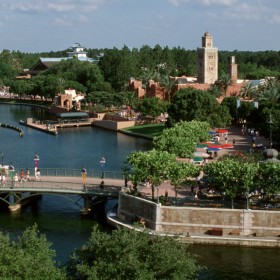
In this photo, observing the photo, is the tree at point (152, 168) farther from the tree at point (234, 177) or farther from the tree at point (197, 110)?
the tree at point (197, 110)

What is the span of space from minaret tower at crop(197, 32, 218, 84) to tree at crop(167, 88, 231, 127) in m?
39.5

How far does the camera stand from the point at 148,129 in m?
81.2

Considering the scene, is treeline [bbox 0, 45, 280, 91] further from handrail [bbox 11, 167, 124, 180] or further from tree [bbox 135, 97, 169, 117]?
handrail [bbox 11, 167, 124, 180]

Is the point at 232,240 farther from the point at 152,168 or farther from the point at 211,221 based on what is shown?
the point at 152,168

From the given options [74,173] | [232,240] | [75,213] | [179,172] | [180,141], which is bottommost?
[232,240]

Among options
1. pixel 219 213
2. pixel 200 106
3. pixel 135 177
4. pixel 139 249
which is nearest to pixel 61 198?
pixel 135 177

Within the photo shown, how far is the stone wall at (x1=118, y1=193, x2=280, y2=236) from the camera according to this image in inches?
1420

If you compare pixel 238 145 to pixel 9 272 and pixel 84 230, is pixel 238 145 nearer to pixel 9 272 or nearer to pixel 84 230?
pixel 84 230

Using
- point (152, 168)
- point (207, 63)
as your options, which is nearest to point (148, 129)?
point (207, 63)

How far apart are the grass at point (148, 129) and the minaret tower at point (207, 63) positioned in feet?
101

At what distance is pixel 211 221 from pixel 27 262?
16371 mm

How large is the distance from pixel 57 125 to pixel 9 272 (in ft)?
227

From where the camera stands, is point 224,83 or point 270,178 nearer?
point 270,178

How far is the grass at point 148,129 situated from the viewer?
78.7 m
